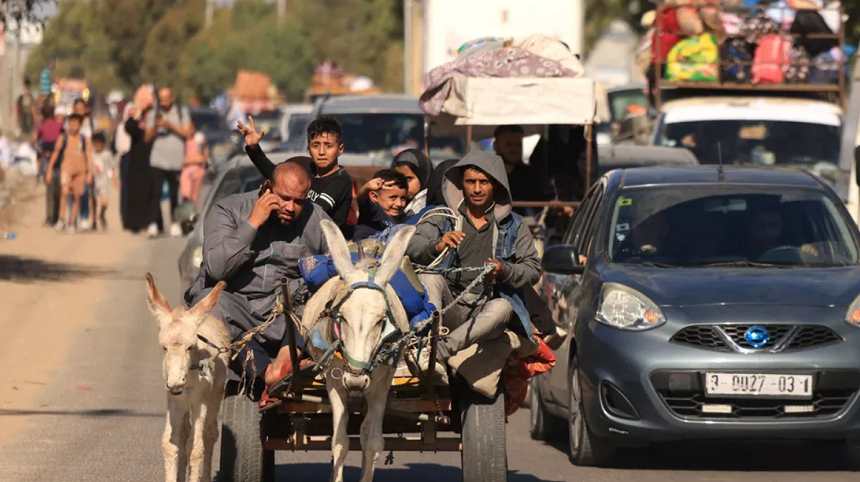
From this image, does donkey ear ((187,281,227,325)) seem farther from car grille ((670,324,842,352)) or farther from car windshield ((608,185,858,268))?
car windshield ((608,185,858,268))

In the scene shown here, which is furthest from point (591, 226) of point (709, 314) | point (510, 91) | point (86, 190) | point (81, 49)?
point (81, 49)

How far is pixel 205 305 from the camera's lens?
748cm

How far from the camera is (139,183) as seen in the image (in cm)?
2650

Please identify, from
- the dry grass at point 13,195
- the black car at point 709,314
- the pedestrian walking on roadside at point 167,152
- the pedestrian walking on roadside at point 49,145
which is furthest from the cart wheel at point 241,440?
the pedestrian walking on roadside at point 49,145

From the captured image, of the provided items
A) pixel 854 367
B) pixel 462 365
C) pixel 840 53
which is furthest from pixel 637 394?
pixel 840 53

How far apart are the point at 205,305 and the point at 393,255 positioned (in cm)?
95

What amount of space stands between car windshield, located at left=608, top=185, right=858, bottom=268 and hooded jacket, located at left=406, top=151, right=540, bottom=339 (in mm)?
2521

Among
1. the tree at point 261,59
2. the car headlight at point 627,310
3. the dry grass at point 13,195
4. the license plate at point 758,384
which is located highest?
the car headlight at point 627,310

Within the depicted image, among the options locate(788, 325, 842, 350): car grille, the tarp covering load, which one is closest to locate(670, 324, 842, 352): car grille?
locate(788, 325, 842, 350): car grille

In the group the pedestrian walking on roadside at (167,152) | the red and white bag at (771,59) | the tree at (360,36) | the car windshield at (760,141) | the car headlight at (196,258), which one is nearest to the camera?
the car headlight at (196,258)

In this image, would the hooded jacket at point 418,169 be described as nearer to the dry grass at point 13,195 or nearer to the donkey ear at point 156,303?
the donkey ear at point 156,303

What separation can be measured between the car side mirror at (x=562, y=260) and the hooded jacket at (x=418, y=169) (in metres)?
0.84

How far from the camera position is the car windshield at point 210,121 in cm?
4897

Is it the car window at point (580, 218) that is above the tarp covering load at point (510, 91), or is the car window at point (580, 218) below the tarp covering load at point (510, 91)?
below
